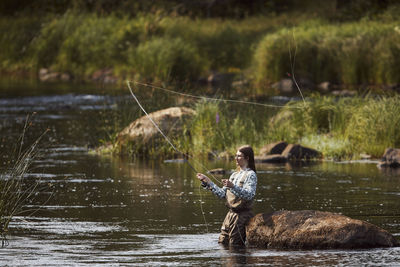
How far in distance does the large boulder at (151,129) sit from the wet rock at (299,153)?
2.47m

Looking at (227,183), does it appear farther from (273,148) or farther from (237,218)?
(273,148)

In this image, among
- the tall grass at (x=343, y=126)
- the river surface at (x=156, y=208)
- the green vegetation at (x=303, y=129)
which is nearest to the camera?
the river surface at (x=156, y=208)

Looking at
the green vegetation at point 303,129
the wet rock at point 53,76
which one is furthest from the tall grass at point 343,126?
the wet rock at point 53,76

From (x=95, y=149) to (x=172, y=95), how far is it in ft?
8.31

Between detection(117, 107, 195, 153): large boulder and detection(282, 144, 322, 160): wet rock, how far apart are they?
247 centimetres

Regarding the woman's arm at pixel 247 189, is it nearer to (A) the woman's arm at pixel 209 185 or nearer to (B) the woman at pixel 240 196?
(B) the woman at pixel 240 196

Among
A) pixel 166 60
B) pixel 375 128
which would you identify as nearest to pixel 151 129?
pixel 375 128

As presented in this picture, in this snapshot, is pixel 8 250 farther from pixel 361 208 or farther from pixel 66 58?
pixel 66 58

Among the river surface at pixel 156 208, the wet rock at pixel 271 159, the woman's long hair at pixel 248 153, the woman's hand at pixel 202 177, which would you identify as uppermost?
the woman's long hair at pixel 248 153

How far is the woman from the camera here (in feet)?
38.3

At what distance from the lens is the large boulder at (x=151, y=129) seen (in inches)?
885

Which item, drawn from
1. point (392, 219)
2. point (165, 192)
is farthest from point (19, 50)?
point (392, 219)

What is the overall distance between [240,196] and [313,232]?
0.91 m

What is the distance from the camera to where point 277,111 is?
24797 millimetres
